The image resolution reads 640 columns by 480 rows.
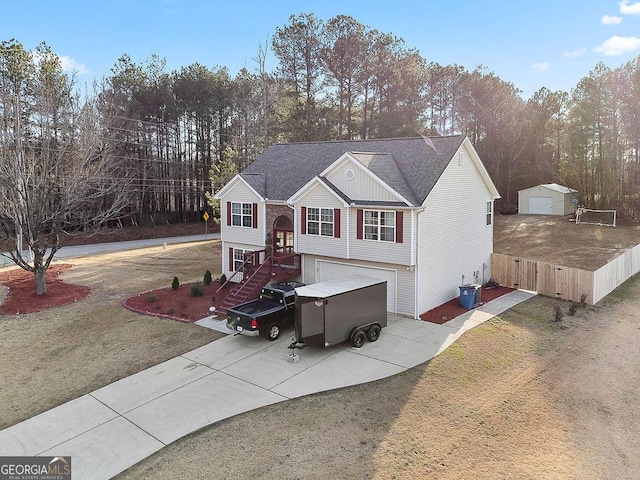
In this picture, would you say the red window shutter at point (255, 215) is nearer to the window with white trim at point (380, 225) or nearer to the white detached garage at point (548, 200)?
the window with white trim at point (380, 225)

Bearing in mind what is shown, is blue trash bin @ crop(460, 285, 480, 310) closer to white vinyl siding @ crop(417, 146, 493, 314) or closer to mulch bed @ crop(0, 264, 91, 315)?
white vinyl siding @ crop(417, 146, 493, 314)

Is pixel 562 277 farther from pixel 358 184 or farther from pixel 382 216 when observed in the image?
pixel 358 184

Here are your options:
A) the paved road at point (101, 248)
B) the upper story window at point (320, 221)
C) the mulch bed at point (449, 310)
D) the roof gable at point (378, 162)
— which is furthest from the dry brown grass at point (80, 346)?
the paved road at point (101, 248)

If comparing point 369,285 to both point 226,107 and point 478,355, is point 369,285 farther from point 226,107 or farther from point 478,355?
point 226,107

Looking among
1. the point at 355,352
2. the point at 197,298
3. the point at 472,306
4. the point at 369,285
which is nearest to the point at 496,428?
the point at 355,352

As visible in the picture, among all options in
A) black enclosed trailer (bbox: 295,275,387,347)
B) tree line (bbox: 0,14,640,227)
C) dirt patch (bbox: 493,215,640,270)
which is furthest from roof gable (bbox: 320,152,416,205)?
tree line (bbox: 0,14,640,227)

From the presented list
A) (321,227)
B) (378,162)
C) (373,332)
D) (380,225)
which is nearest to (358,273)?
(380,225)
